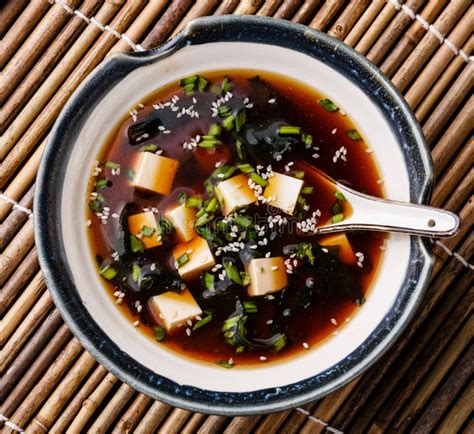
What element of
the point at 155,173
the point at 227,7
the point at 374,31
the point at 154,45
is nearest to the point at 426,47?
the point at 374,31

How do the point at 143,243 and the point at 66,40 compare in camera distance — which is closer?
the point at 143,243

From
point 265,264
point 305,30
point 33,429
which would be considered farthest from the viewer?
point 33,429

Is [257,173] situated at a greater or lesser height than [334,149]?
lesser

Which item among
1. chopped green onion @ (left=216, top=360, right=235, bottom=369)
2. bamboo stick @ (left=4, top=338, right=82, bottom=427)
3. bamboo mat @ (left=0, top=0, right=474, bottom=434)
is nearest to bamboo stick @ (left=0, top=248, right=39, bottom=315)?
bamboo mat @ (left=0, top=0, right=474, bottom=434)

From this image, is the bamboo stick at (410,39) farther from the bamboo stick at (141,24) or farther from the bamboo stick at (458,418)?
the bamboo stick at (458,418)

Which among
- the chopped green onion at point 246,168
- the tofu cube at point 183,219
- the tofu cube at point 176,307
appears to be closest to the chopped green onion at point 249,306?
the tofu cube at point 176,307

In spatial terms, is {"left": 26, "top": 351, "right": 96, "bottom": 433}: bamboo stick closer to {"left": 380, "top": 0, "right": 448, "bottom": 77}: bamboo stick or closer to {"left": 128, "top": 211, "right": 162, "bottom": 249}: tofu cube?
{"left": 128, "top": 211, "right": 162, "bottom": 249}: tofu cube

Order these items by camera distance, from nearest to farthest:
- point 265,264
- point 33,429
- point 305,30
A: point 305,30 → point 265,264 → point 33,429

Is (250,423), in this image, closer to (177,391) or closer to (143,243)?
(177,391)

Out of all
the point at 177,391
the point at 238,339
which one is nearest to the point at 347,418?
the point at 238,339
